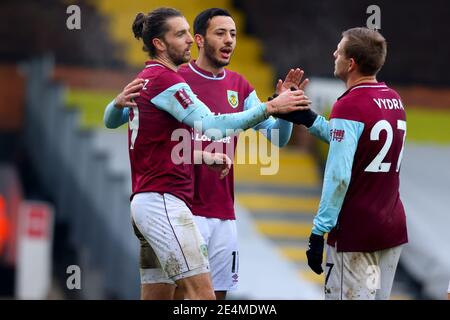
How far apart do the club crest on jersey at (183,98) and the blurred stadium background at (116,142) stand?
19.8ft

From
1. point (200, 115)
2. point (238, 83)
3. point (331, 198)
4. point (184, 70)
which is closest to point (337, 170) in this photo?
point (331, 198)

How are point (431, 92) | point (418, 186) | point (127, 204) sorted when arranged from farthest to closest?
1. point (431, 92)
2. point (418, 186)
3. point (127, 204)

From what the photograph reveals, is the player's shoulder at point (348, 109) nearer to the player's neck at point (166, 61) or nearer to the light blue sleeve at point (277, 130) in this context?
the light blue sleeve at point (277, 130)

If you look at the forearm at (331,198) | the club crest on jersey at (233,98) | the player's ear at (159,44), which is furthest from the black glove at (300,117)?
the club crest on jersey at (233,98)

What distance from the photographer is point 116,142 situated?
1416 cm

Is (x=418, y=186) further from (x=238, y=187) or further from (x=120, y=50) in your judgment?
(x=120, y=50)

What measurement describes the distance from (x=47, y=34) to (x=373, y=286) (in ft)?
27.5

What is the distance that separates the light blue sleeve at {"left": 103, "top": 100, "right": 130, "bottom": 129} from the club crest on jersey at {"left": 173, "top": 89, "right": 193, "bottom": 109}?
0.63 meters

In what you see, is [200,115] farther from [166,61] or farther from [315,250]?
[315,250]

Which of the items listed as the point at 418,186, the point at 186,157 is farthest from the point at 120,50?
the point at 186,157

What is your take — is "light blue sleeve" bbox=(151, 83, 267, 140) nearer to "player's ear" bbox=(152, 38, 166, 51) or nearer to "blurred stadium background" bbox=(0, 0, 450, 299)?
"player's ear" bbox=(152, 38, 166, 51)

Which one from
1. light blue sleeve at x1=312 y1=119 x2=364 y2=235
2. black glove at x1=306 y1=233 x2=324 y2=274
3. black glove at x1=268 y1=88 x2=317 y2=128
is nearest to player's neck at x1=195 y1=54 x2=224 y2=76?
black glove at x1=268 y1=88 x2=317 y2=128

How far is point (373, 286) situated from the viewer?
7.21 metres

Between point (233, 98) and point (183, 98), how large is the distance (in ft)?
3.66
